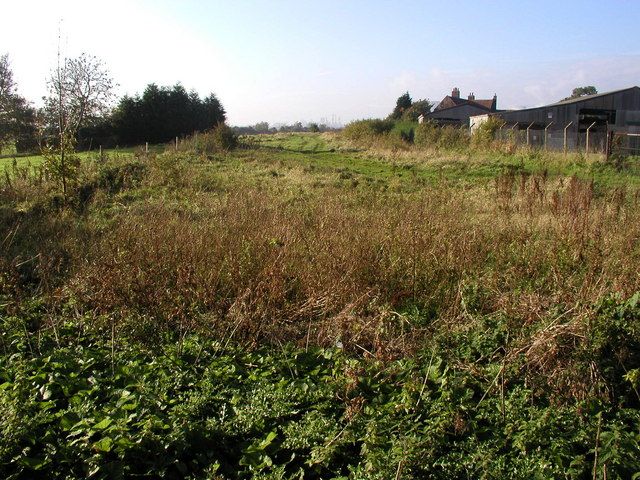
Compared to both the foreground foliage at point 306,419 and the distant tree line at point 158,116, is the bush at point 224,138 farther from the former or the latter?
the foreground foliage at point 306,419

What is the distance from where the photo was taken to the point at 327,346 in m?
4.82

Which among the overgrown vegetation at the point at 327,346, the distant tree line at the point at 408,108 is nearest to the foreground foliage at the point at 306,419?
the overgrown vegetation at the point at 327,346

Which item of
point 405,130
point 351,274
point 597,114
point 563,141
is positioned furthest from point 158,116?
point 351,274

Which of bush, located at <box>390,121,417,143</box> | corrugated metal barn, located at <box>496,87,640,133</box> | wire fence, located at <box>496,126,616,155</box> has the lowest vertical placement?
wire fence, located at <box>496,126,616,155</box>

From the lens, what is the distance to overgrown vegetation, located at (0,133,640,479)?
324 centimetres

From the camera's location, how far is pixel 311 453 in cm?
323

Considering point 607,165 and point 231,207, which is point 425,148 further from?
point 231,207

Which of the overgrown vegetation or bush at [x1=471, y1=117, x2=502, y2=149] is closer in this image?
the overgrown vegetation

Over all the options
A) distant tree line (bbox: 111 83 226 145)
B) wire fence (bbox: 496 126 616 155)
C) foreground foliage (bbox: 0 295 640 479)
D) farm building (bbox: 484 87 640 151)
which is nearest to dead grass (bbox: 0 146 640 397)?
foreground foliage (bbox: 0 295 640 479)

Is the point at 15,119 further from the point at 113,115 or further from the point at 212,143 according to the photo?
the point at 212,143

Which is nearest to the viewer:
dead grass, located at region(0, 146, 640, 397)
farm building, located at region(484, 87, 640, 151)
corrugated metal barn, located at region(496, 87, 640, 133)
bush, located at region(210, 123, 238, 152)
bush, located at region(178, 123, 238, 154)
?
dead grass, located at region(0, 146, 640, 397)

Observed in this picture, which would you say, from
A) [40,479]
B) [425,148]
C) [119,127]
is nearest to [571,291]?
[40,479]

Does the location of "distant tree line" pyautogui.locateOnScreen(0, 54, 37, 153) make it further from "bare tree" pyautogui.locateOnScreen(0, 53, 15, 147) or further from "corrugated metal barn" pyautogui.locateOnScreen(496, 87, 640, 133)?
"corrugated metal barn" pyautogui.locateOnScreen(496, 87, 640, 133)

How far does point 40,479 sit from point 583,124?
39.0 meters
